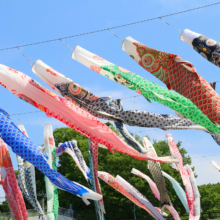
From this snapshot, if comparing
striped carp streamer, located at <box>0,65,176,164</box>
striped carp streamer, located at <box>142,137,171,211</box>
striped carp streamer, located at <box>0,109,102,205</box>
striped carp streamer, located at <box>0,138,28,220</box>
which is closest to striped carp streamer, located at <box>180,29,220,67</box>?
striped carp streamer, located at <box>0,65,176,164</box>

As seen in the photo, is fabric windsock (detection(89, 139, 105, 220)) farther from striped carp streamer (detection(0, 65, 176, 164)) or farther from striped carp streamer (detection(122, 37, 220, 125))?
striped carp streamer (detection(122, 37, 220, 125))

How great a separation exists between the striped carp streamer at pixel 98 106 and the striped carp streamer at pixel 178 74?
3.07 ft

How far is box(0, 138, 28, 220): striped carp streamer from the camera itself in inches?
380

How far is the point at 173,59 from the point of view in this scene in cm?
794

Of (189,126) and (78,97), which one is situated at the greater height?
(78,97)

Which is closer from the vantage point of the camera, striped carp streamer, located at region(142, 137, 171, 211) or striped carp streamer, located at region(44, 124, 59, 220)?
striped carp streamer, located at region(44, 124, 59, 220)

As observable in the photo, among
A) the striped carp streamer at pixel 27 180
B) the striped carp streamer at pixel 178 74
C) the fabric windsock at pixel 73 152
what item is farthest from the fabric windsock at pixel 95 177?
the striped carp streamer at pixel 178 74

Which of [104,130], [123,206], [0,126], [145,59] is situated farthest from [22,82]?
[123,206]

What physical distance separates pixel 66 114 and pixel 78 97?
29.6 inches

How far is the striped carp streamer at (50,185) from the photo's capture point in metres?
11.1

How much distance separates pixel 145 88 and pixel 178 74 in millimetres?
801

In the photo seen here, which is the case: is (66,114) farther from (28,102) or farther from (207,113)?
(207,113)

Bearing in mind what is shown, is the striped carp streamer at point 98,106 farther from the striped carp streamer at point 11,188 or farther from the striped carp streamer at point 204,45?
the striped carp streamer at point 11,188

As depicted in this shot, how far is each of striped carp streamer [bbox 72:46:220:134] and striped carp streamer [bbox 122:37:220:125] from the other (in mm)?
192
